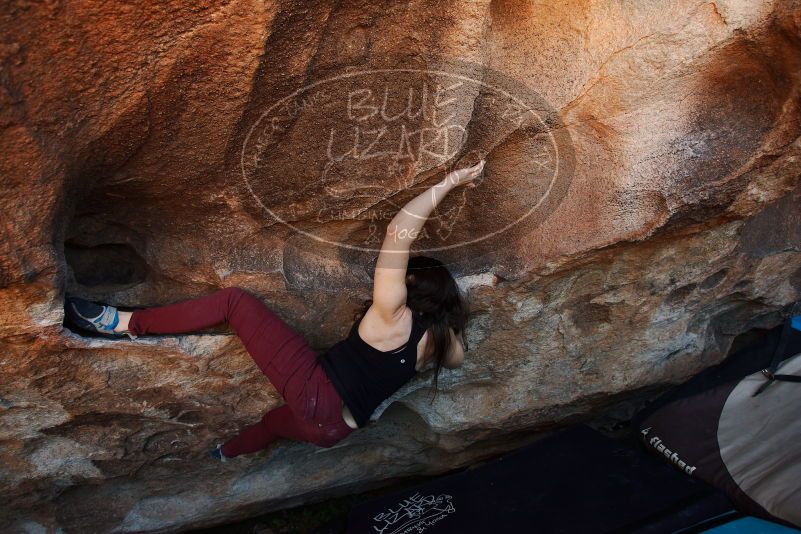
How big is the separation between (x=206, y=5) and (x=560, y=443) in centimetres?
161

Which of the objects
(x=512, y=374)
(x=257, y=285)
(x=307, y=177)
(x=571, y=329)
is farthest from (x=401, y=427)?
(x=307, y=177)

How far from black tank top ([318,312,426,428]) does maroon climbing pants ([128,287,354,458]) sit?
3 centimetres

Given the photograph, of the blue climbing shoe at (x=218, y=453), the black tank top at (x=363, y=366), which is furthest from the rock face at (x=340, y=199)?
the black tank top at (x=363, y=366)

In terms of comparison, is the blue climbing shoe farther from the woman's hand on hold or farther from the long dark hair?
the woman's hand on hold

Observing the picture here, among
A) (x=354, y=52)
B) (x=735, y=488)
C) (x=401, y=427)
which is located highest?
(x=354, y=52)

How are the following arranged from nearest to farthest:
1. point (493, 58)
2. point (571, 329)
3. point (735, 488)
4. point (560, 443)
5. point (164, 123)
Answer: point (164, 123)
point (493, 58)
point (735, 488)
point (571, 329)
point (560, 443)

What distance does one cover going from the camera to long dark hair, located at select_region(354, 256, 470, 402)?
1641 mm

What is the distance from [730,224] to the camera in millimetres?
1816

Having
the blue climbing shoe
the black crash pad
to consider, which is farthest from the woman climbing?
the black crash pad

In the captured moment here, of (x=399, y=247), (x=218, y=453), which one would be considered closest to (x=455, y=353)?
(x=399, y=247)

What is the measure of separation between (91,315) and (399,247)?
0.71 metres

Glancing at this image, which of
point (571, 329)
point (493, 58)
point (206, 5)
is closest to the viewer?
point (206, 5)

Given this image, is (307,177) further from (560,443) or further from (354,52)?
(560,443)

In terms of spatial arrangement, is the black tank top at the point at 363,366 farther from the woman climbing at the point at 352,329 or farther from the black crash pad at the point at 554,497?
the black crash pad at the point at 554,497
